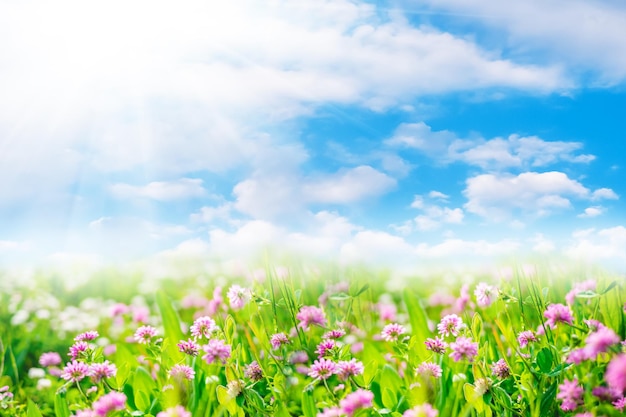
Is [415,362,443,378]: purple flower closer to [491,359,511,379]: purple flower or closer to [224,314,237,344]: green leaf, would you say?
[491,359,511,379]: purple flower

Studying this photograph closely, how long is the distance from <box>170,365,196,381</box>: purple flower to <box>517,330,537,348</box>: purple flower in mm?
1476

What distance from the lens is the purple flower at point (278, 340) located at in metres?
2.95

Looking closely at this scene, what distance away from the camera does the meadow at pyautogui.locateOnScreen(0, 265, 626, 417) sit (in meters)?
2.65

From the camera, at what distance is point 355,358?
9.54 feet

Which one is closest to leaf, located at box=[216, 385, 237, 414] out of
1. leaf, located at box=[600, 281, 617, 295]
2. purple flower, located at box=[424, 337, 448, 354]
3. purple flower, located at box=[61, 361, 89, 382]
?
purple flower, located at box=[61, 361, 89, 382]

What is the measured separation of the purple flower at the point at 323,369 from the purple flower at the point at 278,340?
0.28m

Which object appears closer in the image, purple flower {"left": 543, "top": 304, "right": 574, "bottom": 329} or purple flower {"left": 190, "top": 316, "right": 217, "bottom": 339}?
purple flower {"left": 543, "top": 304, "right": 574, "bottom": 329}

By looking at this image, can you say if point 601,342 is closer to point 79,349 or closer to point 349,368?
point 349,368

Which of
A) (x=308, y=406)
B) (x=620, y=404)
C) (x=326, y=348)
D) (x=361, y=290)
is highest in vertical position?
(x=361, y=290)

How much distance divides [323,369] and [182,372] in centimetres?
71

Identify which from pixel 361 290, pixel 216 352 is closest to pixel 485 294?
pixel 361 290

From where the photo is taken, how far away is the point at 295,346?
3.03 meters

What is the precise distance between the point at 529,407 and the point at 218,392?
1.32m

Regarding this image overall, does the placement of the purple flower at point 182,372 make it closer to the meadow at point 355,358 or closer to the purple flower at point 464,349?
the meadow at point 355,358
